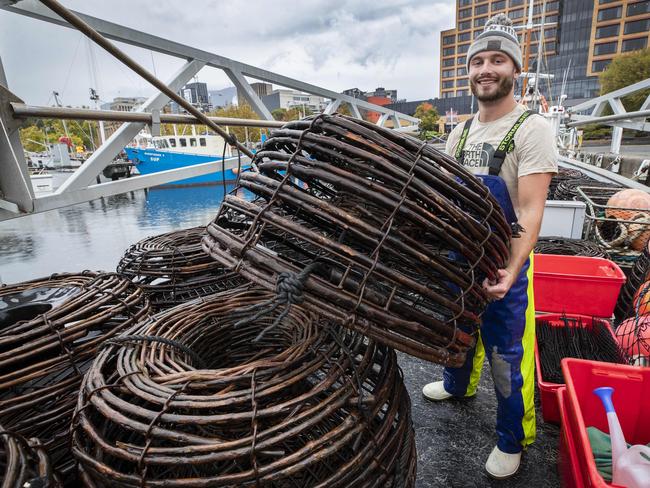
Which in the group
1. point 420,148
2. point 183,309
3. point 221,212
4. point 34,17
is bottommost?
point 183,309

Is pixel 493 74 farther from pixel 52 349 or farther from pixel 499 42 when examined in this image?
pixel 52 349

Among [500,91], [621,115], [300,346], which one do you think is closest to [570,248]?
[500,91]

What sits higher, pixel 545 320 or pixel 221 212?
pixel 221 212

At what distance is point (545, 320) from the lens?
250 centimetres

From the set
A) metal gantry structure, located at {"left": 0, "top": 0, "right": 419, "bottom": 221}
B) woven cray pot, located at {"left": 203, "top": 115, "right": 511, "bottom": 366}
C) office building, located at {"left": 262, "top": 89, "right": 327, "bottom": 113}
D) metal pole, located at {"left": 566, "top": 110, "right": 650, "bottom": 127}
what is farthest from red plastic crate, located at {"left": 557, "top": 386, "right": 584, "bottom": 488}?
office building, located at {"left": 262, "top": 89, "right": 327, "bottom": 113}

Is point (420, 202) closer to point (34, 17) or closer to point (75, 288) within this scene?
point (75, 288)

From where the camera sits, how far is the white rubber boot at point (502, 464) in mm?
1643

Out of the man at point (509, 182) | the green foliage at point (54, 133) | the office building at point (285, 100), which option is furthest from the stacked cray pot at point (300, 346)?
the office building at point (285, 100)

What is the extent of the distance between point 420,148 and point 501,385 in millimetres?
1331

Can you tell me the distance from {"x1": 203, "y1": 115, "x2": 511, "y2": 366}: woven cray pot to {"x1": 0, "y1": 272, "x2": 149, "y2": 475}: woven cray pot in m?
0.64

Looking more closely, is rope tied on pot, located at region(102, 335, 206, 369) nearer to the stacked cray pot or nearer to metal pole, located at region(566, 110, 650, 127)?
the stacked cray pot

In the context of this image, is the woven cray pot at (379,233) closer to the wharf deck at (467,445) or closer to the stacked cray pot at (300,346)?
the stacked cray pot at (300,346)

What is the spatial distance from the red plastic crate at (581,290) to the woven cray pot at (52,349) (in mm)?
2766

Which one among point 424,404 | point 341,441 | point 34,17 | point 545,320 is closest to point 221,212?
point 341,441
